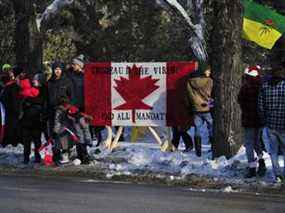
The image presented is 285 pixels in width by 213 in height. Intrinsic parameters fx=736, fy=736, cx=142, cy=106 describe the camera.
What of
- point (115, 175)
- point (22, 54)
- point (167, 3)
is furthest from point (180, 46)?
point (115, 175)

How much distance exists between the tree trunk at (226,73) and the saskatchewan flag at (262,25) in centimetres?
16

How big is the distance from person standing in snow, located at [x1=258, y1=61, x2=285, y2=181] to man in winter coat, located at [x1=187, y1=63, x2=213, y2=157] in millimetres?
2563

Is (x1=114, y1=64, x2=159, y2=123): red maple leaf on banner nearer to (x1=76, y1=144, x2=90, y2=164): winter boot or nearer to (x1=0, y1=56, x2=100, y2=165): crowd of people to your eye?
(x1=0, y1=56, x2=100, y2=165): crowd of people

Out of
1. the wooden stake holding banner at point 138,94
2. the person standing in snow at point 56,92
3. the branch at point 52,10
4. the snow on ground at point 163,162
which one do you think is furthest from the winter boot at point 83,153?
the branch at point 52,10

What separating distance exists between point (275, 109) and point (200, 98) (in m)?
2.88

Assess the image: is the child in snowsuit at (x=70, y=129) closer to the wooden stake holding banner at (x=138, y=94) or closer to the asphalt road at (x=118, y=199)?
the wooden stake holding banner at (x=138, y=94)

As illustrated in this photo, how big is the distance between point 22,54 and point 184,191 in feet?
29.1

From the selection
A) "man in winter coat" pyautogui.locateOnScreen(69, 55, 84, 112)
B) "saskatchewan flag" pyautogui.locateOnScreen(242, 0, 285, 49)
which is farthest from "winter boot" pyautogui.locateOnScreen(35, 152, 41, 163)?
"saskatchewan flag" pyautogui.locateOnScreen(242, 0, 285, 49)

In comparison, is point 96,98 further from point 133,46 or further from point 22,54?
point 133,46

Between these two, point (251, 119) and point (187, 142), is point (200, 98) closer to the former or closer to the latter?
point (187, 142)

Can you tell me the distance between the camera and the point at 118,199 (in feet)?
32.4

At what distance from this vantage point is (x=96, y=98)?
47.8 feet

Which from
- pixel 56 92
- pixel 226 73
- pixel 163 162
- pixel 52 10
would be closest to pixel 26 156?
pixel 56 92

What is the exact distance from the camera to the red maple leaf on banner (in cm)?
1423
